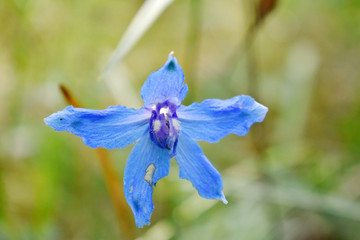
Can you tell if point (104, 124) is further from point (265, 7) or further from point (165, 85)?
point (265, 7)

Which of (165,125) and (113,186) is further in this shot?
(113,186)

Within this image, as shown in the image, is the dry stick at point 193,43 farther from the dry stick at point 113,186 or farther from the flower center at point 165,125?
the flower center at point 165,125

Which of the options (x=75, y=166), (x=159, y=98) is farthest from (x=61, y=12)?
(x=159, y=98)

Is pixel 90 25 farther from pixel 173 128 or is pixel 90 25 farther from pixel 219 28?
pixel 173 128

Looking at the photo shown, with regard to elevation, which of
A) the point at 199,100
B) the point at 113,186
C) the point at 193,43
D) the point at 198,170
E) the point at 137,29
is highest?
the point at 193,43

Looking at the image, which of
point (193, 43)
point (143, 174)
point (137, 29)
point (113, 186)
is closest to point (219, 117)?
point (143, 174)

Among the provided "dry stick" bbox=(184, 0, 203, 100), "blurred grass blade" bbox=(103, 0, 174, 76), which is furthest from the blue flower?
"dry stick" bbox=(184, 0, 203, 100)

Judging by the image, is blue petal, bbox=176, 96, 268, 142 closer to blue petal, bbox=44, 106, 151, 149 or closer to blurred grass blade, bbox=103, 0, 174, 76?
blue petal, bbox=44, 106, 151, 149
